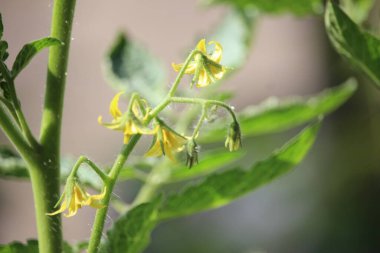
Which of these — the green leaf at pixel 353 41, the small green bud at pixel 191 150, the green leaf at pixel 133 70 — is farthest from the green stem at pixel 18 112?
the green leaf at pixel 133 70

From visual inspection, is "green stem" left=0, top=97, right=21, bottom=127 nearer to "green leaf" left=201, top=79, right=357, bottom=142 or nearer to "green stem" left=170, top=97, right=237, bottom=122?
"green stem" left=170, top=97, right=237, bottom=122

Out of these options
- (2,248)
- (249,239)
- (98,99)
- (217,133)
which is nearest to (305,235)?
(249,239)

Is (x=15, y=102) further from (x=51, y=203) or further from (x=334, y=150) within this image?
(x=334, y=150)

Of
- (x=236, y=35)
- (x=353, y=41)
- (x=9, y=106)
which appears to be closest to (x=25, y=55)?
(x=9, y=106)

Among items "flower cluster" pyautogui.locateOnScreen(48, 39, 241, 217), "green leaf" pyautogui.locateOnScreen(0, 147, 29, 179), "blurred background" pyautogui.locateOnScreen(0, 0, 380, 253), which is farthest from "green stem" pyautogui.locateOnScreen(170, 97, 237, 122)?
"blurred background" pyautogui.locateOnScreen(0, 0, 380, 253)

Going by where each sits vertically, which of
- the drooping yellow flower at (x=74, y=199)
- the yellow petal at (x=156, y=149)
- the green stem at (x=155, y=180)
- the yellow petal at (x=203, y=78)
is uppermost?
the yellow petal at (x=203, y=78)

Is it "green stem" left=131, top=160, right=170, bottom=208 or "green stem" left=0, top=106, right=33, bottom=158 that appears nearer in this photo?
"green stem" left=0, top=106, right=33, bottom=158

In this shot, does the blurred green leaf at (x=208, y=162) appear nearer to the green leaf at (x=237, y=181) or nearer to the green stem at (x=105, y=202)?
the green leaf at (x=237, y=181)
